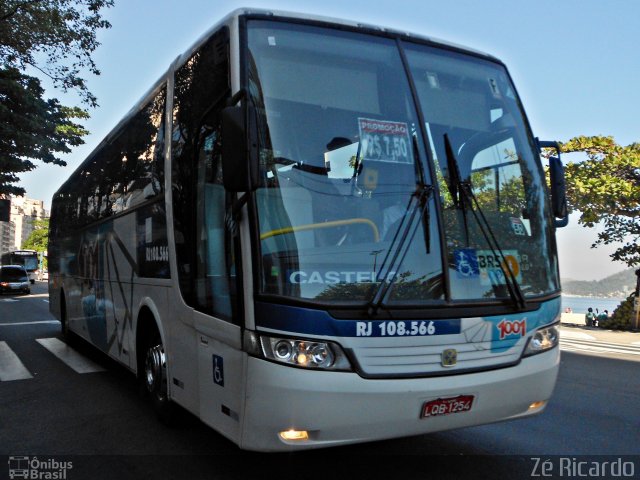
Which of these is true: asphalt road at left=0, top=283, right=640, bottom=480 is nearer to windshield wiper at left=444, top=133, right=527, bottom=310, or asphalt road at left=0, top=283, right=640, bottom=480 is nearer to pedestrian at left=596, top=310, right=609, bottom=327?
windshield wiper at left=444, top=133, right=527, bottom=310

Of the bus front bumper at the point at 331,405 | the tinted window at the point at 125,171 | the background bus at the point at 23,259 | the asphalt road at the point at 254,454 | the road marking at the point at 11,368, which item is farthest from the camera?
the background bus at the point at 23,259

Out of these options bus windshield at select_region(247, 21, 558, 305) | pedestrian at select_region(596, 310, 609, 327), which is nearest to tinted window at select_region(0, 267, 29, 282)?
pedestrian at select_region(596, 310, 609, 327)

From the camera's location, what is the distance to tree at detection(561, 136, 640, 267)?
17.9 m

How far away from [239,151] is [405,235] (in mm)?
1146

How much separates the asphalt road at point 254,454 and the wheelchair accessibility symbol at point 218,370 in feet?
2.59

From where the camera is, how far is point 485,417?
12.3ft

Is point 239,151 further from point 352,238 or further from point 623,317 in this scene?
point 623,317

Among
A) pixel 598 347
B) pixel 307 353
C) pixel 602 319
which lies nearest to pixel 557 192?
pixel 307 353

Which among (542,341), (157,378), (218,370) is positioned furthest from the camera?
Answer: (157,378)

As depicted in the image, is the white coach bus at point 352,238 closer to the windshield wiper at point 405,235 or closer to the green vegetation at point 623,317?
the windshield wiper at point 405,235

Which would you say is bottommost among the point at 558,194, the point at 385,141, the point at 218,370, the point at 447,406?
the point at 447,406

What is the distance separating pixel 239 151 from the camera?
10.9 ft

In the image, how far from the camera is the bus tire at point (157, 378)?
5184mm

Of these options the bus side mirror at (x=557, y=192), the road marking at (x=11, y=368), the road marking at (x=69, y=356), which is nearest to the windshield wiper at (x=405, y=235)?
the bus side mirror at (x=557, y=192)
